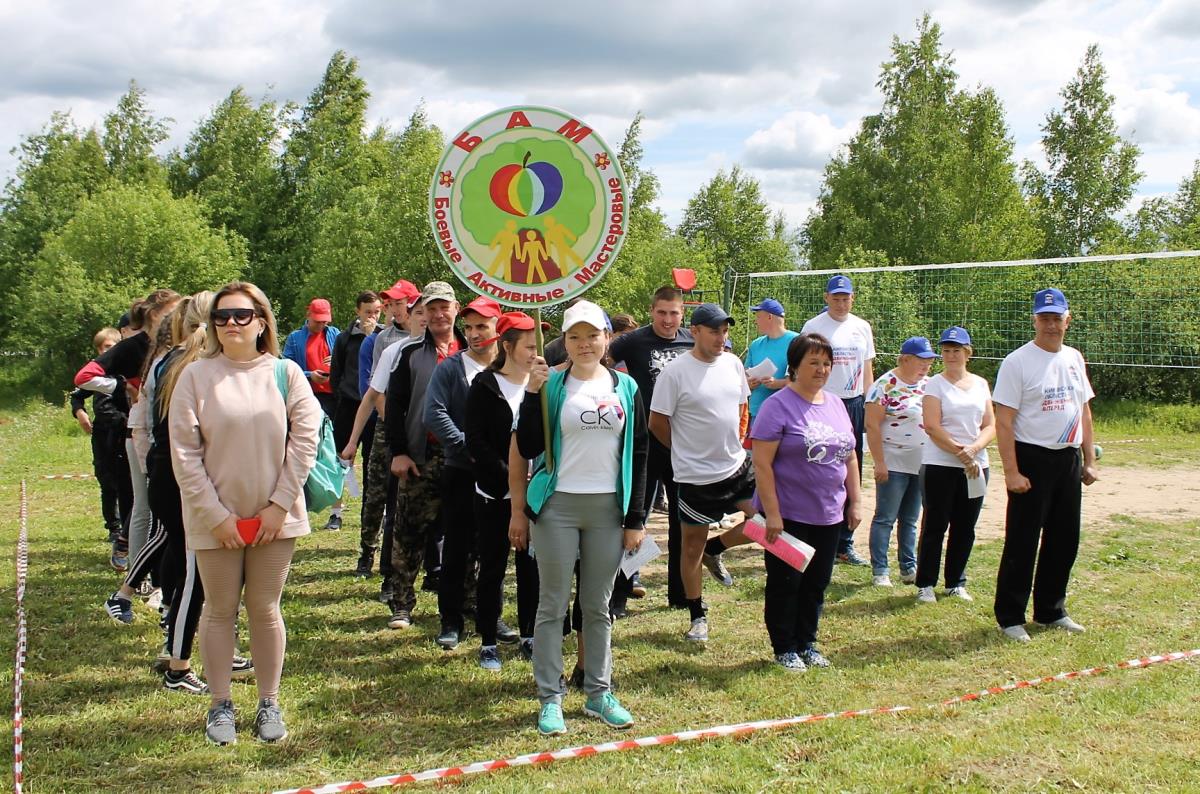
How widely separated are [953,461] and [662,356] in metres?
2.05

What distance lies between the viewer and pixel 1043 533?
6.11 meters

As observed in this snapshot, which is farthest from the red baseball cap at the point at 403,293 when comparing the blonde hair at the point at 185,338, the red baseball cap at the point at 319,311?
the blonde hair at the point at 185,338

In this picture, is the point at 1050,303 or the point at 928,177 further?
the point at 928,177

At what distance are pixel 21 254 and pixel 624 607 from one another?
159ft

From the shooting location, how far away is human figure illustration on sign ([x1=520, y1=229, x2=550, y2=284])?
176 inches

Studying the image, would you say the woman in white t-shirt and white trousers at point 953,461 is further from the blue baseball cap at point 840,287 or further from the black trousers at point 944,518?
the blue baseball cap at point 840,287

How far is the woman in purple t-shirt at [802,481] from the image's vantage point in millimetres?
5309

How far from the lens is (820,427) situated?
5336 mm

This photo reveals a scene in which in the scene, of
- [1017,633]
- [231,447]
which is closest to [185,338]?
[231,447]

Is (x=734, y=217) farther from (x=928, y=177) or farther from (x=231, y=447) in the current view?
(x=231, y=447)

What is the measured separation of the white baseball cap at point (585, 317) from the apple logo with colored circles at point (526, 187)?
1.52ft

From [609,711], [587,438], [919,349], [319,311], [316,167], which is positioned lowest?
[609,711]

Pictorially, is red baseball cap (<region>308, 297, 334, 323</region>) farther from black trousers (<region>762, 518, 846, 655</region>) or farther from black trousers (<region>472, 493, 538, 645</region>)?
black trousers (<region>762, 518, 846, 655</region>)

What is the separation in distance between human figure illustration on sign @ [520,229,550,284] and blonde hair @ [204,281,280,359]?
1115 mm
